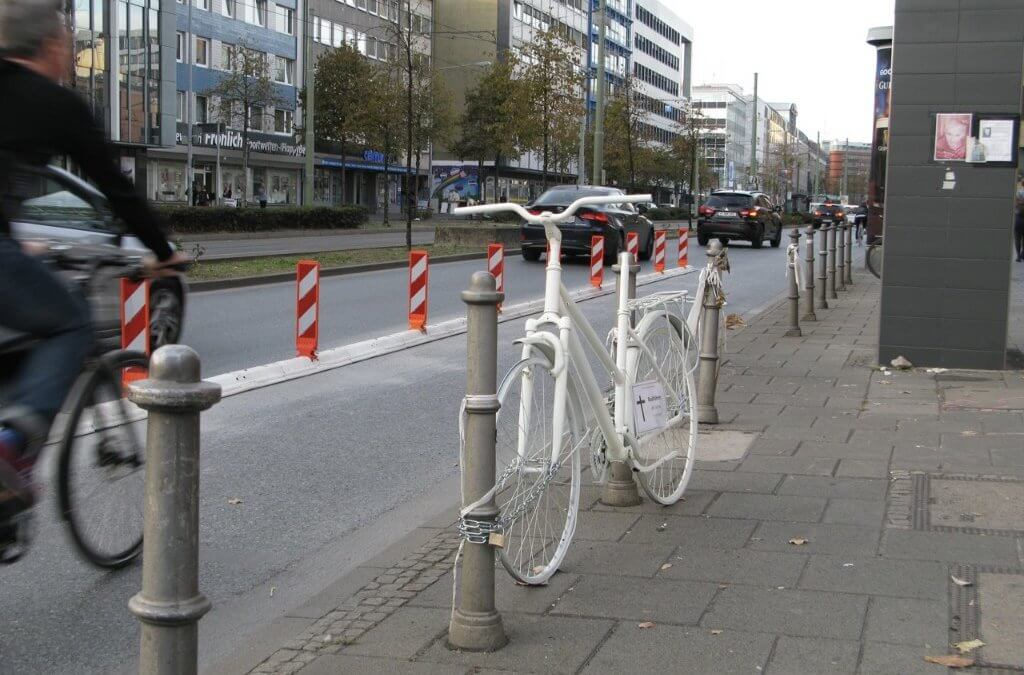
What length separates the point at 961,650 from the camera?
3688 mm

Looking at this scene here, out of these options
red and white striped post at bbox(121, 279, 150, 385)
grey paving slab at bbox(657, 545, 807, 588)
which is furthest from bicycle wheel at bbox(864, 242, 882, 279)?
grey paving slab at bbox(657, 545, 807, 588)

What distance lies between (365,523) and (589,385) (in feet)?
5.59

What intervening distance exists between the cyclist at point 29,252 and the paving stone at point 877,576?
257 cm

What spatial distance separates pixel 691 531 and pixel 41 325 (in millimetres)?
2674

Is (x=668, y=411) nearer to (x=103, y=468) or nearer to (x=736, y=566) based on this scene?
(x=736, y=566)

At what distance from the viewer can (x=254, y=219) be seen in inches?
1459

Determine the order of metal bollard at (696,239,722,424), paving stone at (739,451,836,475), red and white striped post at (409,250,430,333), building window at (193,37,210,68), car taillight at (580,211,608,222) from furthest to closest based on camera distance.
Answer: building window at (193,37,210,68), car taillight at (580,211,608,222), red and white striped post at (409,250,430,333), metal bollard at (696,239,722,424), paving stone at (739,451,836,475)

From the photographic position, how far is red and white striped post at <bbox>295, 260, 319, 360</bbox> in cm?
1073

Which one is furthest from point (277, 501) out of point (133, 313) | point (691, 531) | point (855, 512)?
point (133, 313)

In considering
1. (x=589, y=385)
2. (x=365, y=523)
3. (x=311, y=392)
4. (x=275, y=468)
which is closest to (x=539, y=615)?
(x=589, y=385)

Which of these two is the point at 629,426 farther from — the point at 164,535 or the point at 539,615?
the point at 164,535

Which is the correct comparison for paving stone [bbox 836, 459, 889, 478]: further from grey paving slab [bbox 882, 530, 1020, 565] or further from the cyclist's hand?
the cyclist's hand

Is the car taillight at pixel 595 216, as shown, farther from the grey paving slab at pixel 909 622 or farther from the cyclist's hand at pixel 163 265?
the grey paving slab at pixel 909 622

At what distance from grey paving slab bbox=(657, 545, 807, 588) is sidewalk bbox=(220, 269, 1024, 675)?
12 millimetres
